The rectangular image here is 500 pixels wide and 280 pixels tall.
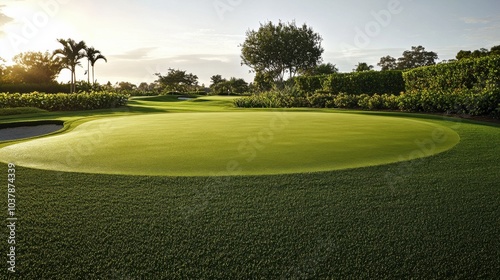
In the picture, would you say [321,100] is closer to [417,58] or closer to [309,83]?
[309,83]

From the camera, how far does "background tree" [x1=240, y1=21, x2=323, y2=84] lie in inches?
1946

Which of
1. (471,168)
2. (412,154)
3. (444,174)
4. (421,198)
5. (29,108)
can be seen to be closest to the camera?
(421,198)

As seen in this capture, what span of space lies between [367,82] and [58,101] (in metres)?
20.7

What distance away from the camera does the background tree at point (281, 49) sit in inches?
1946

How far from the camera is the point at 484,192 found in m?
4.71

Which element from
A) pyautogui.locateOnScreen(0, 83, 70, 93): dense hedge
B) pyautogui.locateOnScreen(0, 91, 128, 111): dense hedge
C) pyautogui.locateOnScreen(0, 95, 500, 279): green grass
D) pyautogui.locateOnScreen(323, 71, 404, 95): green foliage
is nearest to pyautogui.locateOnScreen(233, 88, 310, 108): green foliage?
pyautogui.locateOnScreen(323, 71, 404, 95): green foliage

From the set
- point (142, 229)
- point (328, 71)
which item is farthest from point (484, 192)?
point (328, 71)

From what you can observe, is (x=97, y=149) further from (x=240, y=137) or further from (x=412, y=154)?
(x=412, y=154)

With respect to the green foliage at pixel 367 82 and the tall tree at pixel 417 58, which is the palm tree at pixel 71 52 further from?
the tall tree at pixel 417 58

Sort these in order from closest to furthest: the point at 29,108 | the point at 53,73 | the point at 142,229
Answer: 1. the point at 142,229
2. the point at 29,108
3. the point at 53,73

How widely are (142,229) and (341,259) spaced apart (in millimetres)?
1938

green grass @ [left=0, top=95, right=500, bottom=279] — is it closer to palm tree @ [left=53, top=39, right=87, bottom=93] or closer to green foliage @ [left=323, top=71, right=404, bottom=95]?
green foliage @ [left=323, top=71, right=404, bottom=95]

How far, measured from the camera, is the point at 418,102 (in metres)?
16.5

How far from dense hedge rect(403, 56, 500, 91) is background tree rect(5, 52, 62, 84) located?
54.0 meters
